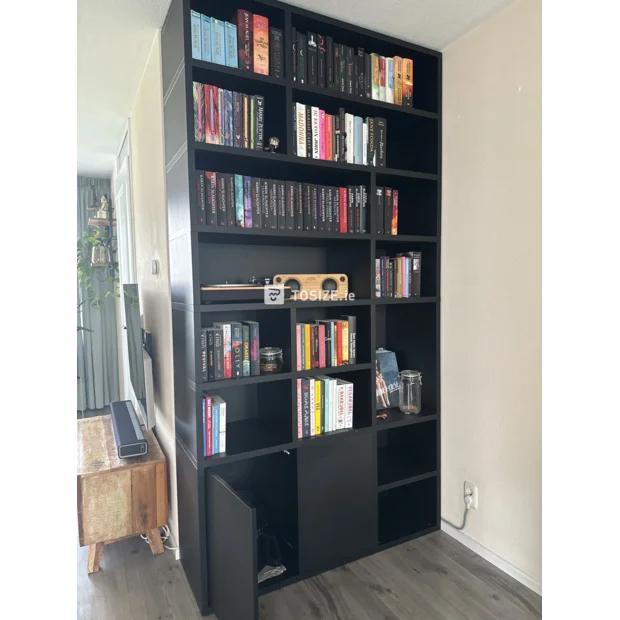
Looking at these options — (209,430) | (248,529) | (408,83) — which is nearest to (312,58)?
(408,83)

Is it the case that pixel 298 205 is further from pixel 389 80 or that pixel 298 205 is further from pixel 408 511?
pixel 408 511

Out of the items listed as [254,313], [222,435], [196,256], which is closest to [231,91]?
[196,256]

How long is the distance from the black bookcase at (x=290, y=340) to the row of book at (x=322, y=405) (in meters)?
0.05

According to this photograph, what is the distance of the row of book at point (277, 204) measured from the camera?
1.73 metres

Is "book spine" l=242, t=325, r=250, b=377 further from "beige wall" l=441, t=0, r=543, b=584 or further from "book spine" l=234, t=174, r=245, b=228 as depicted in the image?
"beige wall" l=441, t=0, r=543, b=584

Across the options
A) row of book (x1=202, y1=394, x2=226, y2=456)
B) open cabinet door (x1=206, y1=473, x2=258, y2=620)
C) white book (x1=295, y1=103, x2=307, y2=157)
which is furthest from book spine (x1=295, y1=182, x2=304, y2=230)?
open cabinet door (x1=206, y1=473, x2=258, y2=620)

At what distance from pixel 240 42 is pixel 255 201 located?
0.62 metres

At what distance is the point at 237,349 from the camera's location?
1814 millimetres

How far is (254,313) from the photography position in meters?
2.13

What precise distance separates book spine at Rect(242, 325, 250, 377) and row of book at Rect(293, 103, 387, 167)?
2.54 ft

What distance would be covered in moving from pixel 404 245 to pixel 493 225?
51cm

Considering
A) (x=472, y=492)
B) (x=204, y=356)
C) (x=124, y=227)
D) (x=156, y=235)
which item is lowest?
(x=472, y=492)

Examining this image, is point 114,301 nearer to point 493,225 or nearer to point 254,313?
point 254,313
